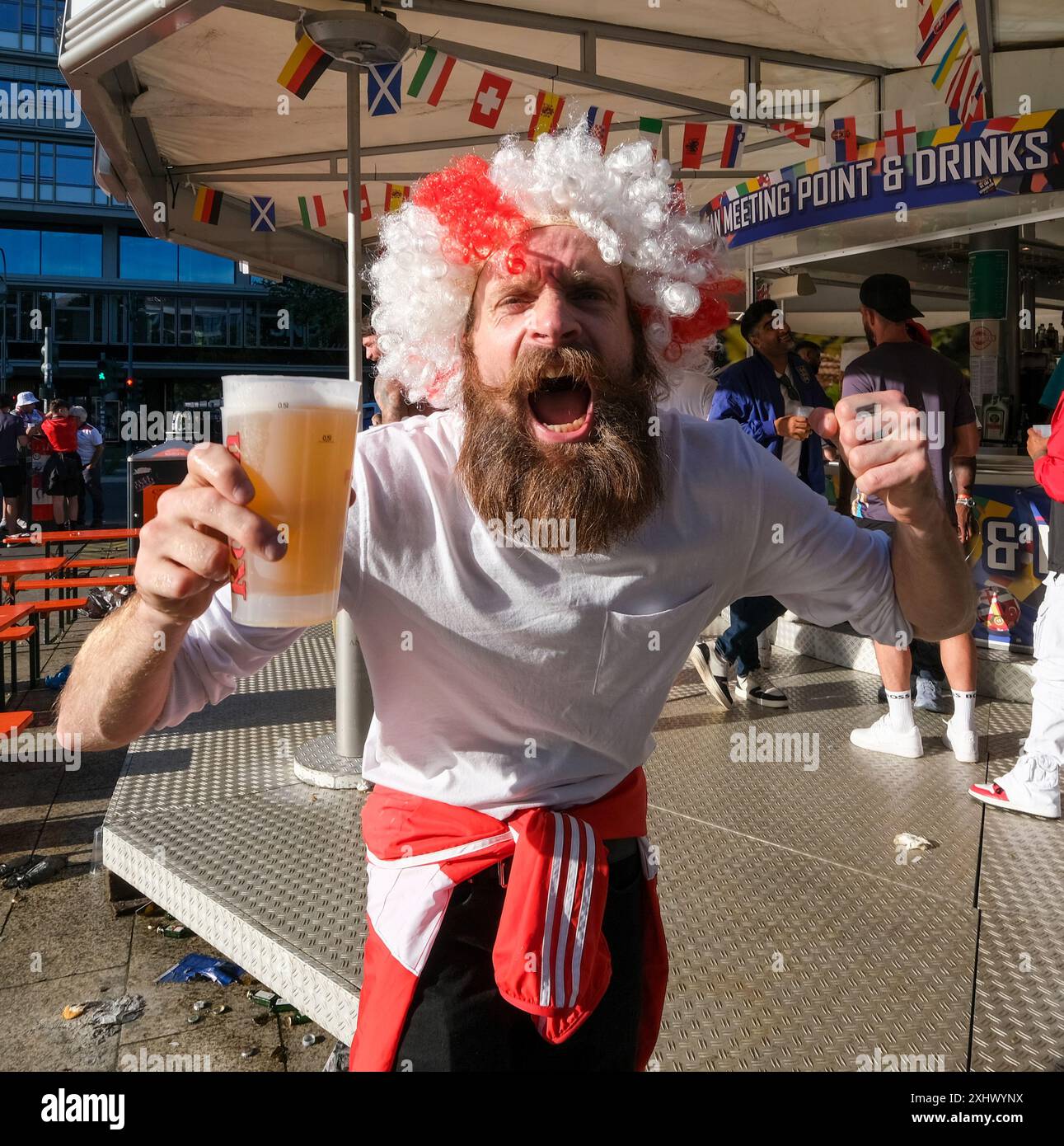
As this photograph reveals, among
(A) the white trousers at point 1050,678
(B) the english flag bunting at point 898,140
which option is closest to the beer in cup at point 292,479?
(A) the white trousers at point 1050,678

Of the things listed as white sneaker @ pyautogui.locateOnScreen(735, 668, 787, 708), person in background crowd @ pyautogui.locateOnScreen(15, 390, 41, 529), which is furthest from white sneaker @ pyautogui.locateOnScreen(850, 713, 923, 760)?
person in background crowd @ pyautogui.locateOnScreen(15, 390, 41, 529)

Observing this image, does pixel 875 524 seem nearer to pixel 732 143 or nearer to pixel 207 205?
pixel 732 143

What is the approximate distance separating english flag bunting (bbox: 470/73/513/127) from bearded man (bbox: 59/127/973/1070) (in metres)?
4.27

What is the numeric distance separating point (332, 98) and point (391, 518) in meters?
5.96

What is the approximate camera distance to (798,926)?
10.2 feet

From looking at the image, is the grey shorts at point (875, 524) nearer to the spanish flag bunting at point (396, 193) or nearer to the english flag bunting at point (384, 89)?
Result: the english flag bunting at point (384, 89)

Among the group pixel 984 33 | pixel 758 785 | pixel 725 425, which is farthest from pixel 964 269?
pixel 725 425

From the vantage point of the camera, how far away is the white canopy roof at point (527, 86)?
212 inches

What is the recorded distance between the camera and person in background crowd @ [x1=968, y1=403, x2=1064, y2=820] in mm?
3771

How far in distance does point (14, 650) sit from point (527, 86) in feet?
17.1

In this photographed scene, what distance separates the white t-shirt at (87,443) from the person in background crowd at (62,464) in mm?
1363

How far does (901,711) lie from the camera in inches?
186

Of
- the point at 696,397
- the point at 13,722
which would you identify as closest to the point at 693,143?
the point at 696,397

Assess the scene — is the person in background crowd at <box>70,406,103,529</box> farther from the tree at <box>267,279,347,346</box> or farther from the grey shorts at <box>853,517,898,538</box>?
the grey shorts at <box>853,517,898,538</box>
